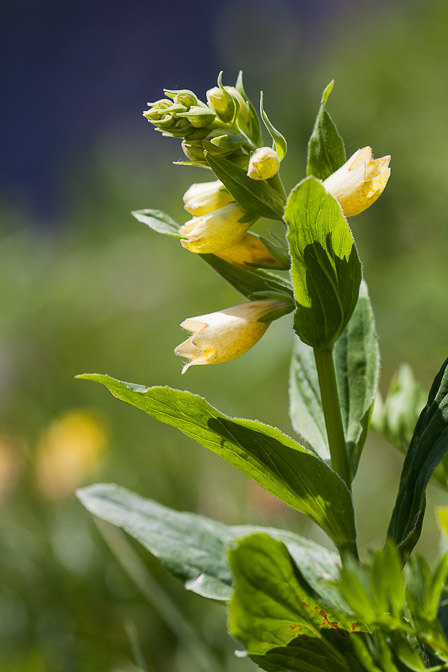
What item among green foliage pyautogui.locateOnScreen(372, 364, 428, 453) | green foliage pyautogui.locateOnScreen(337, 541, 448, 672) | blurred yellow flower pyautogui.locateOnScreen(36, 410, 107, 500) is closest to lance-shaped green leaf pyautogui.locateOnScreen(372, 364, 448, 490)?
green foliage pyautogui.locateOnScreen(372, 364, 428, 453)

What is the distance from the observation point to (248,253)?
1.36ft

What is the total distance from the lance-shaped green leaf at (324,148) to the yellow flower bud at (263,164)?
4cm

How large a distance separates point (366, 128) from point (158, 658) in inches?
63.5

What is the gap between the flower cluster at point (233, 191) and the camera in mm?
371

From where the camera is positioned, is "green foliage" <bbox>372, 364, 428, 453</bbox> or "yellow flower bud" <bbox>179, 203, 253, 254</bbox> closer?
"yellow flower bud" <bbox>179, 203, 253, 254</bbox>

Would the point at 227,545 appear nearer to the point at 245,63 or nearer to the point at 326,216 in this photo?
the point at 326,216

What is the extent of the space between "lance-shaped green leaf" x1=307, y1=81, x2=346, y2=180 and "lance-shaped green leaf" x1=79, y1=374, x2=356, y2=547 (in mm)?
175

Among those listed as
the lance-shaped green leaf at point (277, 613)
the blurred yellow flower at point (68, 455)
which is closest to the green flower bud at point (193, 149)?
the lance-shaped green leaf at point (277, 613)

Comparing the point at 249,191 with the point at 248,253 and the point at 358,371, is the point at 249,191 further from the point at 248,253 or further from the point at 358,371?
the point at 358,371

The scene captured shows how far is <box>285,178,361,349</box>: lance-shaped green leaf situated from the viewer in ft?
1.08

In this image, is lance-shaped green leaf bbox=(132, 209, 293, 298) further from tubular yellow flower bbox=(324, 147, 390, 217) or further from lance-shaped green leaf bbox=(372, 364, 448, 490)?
lance-shaped green leaf bbox=(372, 364, 448, 490)

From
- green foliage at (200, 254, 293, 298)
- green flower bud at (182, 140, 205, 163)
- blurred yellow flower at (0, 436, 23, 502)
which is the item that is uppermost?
green flower bud at (182, 140, 205, 163)

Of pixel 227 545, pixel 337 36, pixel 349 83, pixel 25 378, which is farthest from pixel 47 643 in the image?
pixel 337 36

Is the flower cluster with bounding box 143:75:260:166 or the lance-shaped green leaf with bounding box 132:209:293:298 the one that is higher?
the flower cluster with bounding box 143:75:260:166
